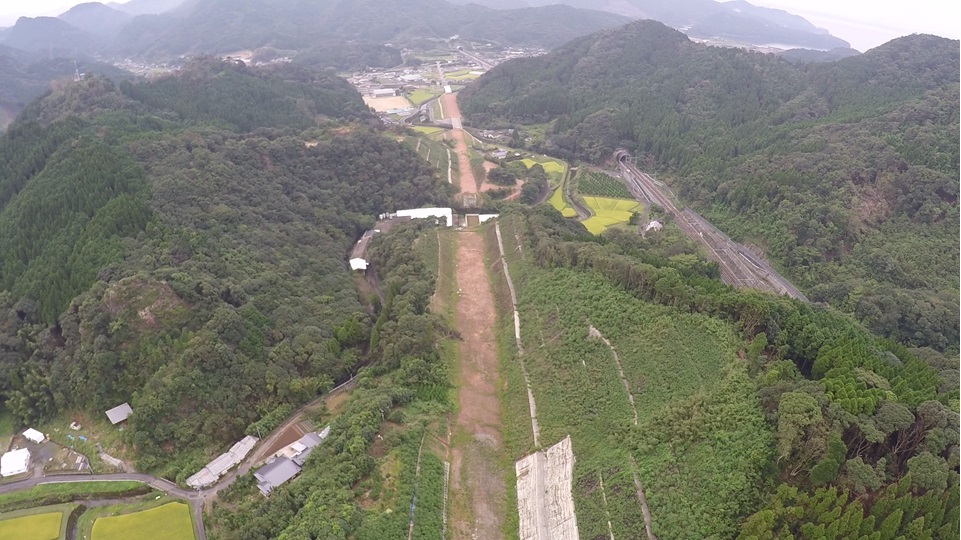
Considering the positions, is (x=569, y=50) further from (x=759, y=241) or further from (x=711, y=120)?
(x=759, y=241)

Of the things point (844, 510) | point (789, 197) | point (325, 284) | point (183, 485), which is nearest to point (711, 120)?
point (789, 197)

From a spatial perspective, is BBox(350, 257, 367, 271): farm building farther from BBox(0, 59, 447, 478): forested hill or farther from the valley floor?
the valley floor

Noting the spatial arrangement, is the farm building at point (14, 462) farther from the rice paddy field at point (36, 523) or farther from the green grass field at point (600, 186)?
the green grass field at point (600, 186)

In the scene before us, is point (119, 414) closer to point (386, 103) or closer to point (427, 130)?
point (427, 130)

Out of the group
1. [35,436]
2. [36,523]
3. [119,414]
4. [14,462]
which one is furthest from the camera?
[35,436]

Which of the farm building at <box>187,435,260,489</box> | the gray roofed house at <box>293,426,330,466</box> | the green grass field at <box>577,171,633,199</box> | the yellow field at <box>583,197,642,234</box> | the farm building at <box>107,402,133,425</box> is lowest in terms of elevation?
the farm building at <box>187,435,260,489</box>

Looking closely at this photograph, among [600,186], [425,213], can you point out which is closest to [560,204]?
[600,186]

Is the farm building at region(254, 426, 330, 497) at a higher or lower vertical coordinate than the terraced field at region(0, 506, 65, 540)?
higher

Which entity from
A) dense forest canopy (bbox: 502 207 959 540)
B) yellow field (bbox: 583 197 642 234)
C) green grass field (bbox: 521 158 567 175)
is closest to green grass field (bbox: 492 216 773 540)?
dense forest canopy (bbox: 502 207 959 540)
